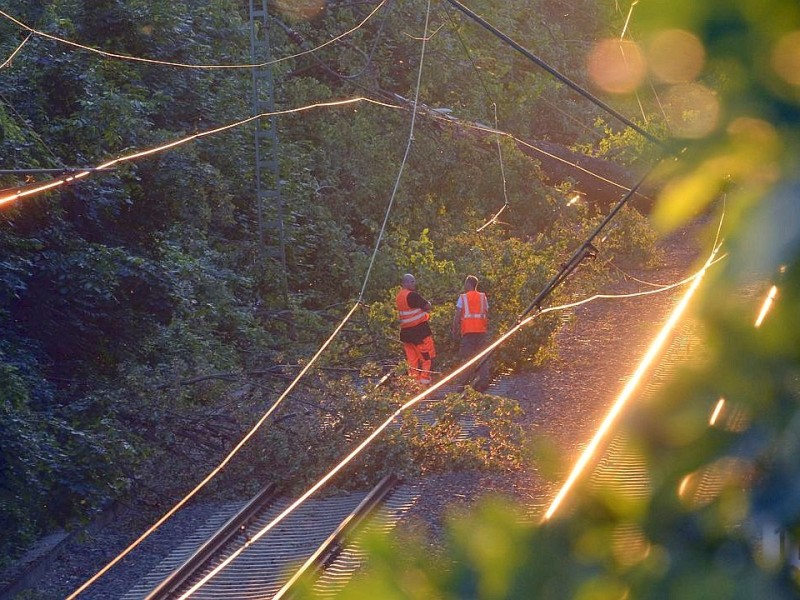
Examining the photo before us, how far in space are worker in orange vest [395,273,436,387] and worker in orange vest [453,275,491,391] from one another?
589mm

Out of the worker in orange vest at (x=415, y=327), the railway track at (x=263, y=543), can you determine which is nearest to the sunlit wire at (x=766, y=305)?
the railway track at (x=263, y=543)

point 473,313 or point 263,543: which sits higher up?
point 473,313

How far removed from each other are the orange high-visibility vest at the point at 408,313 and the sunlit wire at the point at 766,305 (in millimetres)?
13841

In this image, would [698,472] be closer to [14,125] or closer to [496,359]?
[14,125]

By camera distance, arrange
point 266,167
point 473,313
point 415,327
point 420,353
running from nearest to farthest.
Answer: point 415,327 → point 420,353 → point 473,313 → point 266,167

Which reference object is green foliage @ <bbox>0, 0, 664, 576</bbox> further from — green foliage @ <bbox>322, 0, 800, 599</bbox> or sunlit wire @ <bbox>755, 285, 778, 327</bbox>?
sunlit wire @ <bbox>755, 285, 778, 327</bbox>

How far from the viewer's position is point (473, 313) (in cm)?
1530

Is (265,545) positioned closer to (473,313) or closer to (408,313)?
(408,313)

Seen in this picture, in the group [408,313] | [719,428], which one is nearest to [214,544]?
[408,313]

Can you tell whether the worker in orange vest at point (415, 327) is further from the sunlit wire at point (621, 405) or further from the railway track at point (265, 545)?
the sunlit wire at point (621, 405)

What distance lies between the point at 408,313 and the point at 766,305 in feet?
45.5

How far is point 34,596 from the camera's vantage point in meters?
8.98

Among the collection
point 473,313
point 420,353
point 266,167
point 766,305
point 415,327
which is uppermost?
point 266,167

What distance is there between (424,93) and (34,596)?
644 inches
